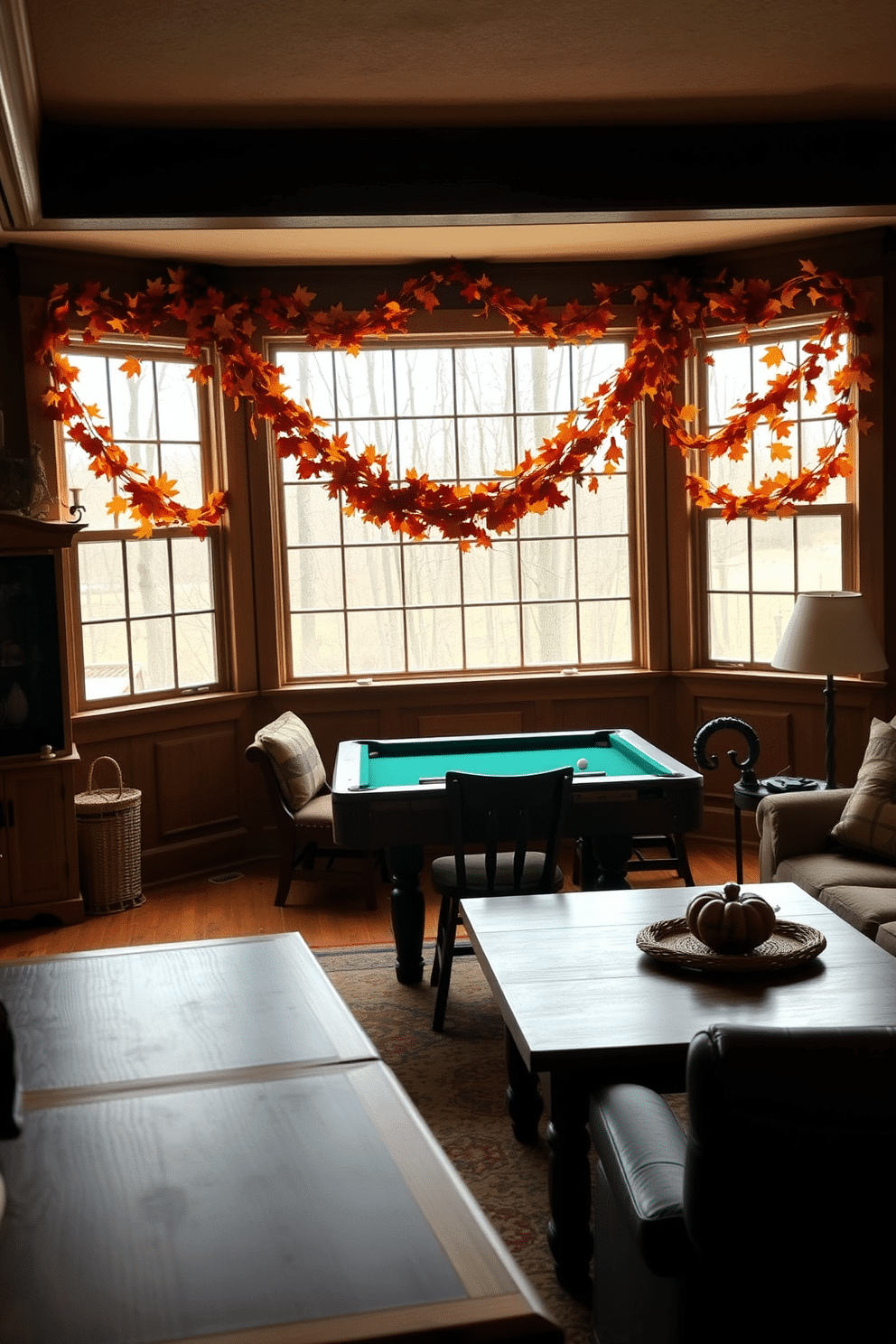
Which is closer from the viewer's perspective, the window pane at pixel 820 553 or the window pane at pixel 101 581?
the window pane at pixel 101 581

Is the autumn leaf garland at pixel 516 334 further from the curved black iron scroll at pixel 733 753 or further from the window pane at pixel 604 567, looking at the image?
the curved black iron scroll at pixel 733 753

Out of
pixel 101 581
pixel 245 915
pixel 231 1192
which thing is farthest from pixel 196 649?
pixel 231 1192

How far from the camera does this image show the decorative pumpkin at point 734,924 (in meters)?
3.03

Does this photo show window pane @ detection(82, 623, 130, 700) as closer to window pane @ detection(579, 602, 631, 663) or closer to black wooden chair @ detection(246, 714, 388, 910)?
black wooden chair @ detection(246, 714, 388, 910)

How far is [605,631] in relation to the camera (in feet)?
22.4

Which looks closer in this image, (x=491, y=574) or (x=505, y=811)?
(x=505, y=811)

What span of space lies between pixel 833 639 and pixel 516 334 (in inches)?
97.8

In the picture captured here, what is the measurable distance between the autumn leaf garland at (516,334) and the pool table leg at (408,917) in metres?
Answer: 2.09

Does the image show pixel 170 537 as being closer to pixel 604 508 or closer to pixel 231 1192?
pixel 604 508

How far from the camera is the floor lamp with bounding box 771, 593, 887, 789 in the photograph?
193 inches

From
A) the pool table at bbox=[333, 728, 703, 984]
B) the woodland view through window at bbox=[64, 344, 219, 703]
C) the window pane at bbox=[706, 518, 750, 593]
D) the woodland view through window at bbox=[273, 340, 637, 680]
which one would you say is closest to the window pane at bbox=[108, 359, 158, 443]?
the woodland view through window at bbox=[64, 344, 219, 703]

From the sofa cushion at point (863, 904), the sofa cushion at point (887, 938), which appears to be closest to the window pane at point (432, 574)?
the sofa cushion at point (863, 904)

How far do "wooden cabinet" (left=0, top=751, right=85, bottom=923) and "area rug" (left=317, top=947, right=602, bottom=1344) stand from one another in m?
1.29

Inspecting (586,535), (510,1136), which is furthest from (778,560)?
(510,1136)
